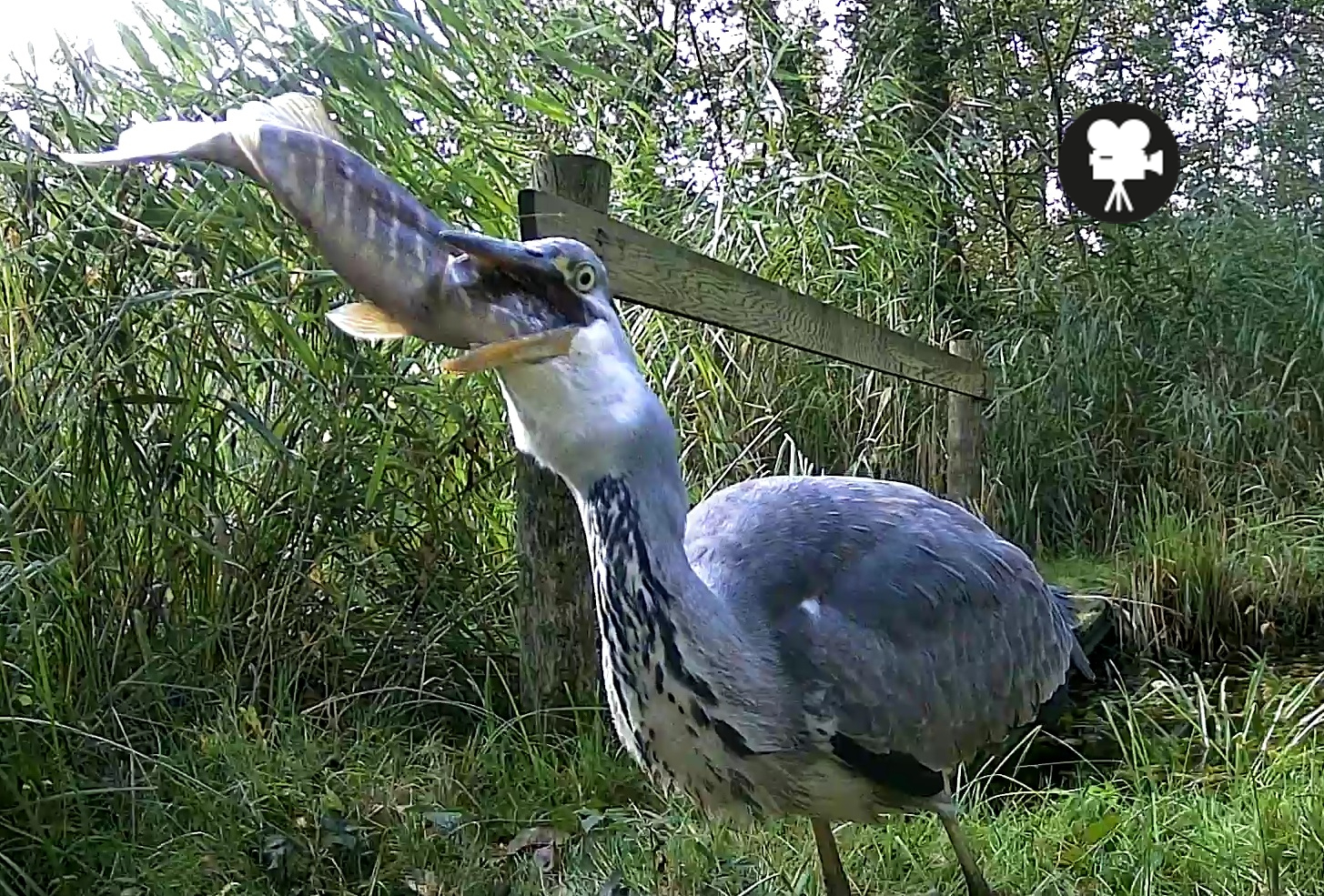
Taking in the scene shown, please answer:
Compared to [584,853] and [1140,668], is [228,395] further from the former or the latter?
[1140,668]

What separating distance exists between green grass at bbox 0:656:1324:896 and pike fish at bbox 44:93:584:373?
1.25 metres

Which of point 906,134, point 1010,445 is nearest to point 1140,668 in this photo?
point 1010,445

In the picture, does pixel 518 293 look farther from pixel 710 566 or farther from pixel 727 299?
pixel 727 299

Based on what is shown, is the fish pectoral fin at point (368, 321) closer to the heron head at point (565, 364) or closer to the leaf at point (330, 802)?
the heron head at point (565, 364)

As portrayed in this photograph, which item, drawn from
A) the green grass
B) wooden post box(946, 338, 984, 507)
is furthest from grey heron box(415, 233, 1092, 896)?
wooden post box(946, 338, 984, 507)

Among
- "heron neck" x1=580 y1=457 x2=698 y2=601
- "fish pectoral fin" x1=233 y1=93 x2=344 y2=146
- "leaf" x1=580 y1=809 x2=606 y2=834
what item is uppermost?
"fish pectoral fin" x1=233 y1=93 x2=344 y2=146

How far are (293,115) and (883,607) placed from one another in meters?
1.21

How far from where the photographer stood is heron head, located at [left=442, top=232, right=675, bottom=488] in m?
1.47

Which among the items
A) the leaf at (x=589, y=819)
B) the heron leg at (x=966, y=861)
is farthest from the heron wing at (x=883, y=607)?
the leaf at (x=589, y=819)

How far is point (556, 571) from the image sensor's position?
2684 millimetres

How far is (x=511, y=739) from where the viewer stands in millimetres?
2871

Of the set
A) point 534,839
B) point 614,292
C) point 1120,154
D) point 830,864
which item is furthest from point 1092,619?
point 1120,154

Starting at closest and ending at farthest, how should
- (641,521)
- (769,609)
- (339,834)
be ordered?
(641,521)
(769,609)
(339,834)

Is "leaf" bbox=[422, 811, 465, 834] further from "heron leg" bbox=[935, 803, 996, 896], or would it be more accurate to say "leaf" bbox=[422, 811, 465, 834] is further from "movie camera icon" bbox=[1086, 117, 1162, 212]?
"movie camera icon" bbox=[1086, 117, 1162, 212]
